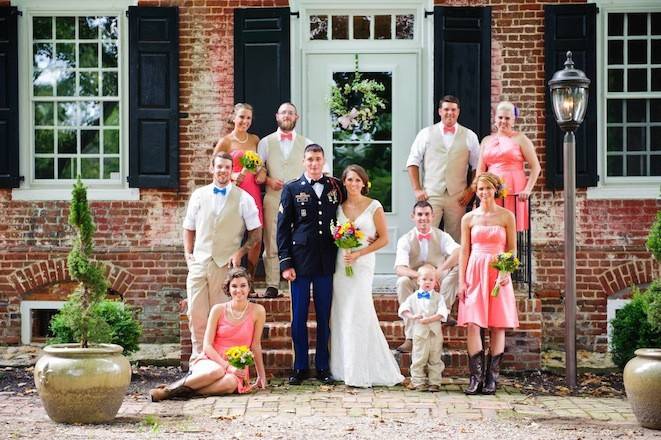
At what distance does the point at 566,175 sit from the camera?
30.7 feet

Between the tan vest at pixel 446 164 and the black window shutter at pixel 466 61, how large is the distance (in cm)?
105

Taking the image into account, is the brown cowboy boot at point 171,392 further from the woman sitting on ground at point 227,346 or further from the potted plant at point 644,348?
the potted plant at point 644,348

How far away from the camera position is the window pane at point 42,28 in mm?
11695

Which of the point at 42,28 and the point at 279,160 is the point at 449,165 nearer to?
the point at 279,160

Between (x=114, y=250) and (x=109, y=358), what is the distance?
3998 mm

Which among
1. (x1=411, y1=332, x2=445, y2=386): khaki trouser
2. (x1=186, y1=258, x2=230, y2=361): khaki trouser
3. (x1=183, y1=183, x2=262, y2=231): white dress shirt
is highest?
(x1=183, y1=183, x2=262, y2=231): white dress shirt

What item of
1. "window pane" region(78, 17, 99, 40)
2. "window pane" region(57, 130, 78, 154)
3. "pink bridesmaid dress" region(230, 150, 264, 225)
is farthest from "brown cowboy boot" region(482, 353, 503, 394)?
"window pane" region(78, 17, 99, 40)

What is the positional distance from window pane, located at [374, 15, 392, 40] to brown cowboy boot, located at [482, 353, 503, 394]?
406 centimetres

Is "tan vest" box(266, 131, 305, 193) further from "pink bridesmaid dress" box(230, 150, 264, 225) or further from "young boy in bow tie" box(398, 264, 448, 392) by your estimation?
"young boy in bow tie" box(398, 264, 448, 392)

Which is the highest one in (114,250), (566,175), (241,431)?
(566,175)

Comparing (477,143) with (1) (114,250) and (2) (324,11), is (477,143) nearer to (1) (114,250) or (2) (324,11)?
(2) (324,11)

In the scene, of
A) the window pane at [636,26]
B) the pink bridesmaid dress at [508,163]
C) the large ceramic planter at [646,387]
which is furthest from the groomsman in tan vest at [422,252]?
the window pane at [636,26]

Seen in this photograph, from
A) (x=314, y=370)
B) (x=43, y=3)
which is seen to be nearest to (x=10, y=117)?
(x=43, y=3)

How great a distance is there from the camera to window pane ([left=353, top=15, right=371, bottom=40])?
456 inches
